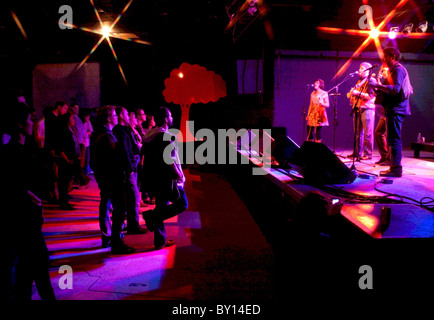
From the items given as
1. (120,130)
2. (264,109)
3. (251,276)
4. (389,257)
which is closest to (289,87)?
(264,109)

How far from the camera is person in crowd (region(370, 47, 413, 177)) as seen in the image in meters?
5.04

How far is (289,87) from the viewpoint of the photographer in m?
11.6

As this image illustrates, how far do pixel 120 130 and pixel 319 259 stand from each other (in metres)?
3.06

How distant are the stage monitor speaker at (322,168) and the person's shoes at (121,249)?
2393mm

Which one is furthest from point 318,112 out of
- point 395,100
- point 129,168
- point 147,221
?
point 147,221

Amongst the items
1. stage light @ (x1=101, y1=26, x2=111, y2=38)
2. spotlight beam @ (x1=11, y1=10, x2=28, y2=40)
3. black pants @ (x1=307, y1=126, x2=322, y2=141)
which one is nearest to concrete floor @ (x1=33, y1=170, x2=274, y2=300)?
black pants @ (x1=307, y1=126, x2=322, y2=141)

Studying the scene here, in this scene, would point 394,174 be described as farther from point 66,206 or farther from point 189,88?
point 189,88

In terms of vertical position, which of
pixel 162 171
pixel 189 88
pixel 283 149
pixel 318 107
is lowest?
pixel 162 171

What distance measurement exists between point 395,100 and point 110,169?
4173mm

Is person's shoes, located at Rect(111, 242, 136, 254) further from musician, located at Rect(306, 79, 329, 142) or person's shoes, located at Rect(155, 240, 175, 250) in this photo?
musician, located at Rect(306, 79, 329, 142)

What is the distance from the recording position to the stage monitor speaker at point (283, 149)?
18.4 feet

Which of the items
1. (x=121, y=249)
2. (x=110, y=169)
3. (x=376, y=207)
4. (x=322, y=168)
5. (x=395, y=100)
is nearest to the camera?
(x=376, y=207)

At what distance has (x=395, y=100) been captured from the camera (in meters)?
5.14
